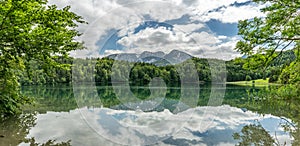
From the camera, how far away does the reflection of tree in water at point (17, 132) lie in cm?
686

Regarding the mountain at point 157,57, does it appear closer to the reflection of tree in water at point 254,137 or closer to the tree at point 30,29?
the tree at point 30,29

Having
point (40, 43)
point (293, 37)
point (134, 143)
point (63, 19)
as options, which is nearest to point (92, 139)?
point (134, 143)

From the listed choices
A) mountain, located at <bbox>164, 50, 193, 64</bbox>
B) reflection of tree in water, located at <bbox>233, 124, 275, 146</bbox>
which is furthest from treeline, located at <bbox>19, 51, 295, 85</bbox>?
reflection of tree in water, located at <bbox>233, 124, 275, 146</bbox>

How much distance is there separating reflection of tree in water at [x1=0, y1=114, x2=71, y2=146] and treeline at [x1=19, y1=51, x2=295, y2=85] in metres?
1.70

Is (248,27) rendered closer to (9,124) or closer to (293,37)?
(293,37)

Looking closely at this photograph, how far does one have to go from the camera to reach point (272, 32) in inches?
372

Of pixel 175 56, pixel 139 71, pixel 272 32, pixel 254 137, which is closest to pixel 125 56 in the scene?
pixel 175 56

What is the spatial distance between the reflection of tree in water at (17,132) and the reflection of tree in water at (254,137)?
491 centimetres

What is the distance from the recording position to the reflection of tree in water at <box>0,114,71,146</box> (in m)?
6.86

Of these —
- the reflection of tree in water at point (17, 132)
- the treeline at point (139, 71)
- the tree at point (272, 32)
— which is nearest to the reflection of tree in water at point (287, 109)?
the treeline at point (139, 71)

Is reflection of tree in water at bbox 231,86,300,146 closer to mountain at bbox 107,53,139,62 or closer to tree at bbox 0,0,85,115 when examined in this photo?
tree at bbox 0,0,85,115

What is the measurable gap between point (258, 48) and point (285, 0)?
7.06 feet

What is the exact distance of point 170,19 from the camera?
1348 cm

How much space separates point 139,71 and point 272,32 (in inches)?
768
